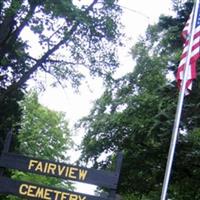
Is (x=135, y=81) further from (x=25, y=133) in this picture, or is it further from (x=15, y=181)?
(x=25, y=133)

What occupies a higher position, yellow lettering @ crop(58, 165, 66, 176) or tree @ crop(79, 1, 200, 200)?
tree @ crop(79, 1, 200, 200)

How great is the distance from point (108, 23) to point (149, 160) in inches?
233

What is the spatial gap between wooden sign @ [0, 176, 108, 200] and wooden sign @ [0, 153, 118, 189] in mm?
284

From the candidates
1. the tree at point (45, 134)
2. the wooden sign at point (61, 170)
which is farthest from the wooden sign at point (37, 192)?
the tree at point (45, 134)

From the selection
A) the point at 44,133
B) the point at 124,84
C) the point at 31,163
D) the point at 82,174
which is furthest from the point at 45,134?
the point at 82,174

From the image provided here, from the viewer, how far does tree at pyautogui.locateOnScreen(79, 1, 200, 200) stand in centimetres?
1941

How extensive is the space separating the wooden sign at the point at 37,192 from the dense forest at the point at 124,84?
7686 mm

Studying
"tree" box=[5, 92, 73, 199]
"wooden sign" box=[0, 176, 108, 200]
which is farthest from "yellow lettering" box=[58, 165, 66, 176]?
"tree" box=[5, 92, 73, 199]

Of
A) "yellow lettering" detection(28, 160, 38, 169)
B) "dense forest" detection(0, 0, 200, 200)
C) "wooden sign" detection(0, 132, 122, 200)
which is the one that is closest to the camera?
"wooden sign" detection(0, 132, 122, 200)

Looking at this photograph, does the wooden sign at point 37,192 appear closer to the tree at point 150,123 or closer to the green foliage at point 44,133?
the tree at point 150,123

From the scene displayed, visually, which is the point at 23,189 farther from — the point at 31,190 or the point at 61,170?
the point at 61,170

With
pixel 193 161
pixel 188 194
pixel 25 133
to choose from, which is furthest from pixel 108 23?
pixel 25 133

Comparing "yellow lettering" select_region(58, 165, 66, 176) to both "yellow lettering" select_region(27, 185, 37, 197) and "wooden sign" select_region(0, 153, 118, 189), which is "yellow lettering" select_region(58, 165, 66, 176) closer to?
"wooden sign" select_region(0, 153, 118, 189)

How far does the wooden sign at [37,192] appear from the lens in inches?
412
